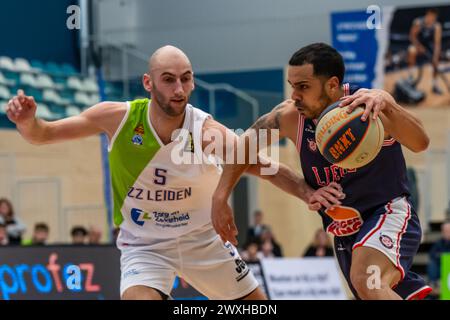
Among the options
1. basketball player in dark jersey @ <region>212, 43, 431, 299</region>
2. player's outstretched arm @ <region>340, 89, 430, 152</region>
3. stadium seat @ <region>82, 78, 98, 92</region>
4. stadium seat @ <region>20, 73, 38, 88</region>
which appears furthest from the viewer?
stadium seat @ <region>82, 78, 98, 92</region>

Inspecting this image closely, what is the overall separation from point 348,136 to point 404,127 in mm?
405

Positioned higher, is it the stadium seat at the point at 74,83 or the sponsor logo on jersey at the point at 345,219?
the stadium seat at the point at 74,83

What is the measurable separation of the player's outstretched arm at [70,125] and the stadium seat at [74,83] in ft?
42.1

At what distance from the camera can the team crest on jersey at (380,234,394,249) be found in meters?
5.91

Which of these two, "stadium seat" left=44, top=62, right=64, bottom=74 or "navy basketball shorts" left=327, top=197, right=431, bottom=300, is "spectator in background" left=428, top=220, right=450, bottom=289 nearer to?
"navy basketball shorts" left=327, top=197, right=431, bottom=300

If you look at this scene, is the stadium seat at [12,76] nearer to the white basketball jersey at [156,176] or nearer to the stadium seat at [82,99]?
the stadium seat at [82,99]

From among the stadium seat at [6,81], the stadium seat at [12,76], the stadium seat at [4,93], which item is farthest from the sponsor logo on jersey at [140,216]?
the stadium seat at [12,76]

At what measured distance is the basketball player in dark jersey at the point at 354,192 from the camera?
5.84 m

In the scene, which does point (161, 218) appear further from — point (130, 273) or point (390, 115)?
point (390, 115)

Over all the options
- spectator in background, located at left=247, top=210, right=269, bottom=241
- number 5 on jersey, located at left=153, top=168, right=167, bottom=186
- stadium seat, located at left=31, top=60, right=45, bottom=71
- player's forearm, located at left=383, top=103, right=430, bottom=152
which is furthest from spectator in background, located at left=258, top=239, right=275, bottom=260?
player's forearm, located at left=383, top=103, right=430, bottom=152

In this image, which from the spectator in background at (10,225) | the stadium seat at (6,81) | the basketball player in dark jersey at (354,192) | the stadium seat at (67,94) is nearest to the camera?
the basketball player in dark jersey at (354,192)

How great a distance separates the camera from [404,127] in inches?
225

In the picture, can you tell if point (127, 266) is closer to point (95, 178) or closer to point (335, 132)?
point (335, 132)

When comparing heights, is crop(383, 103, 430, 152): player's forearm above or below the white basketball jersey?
above
